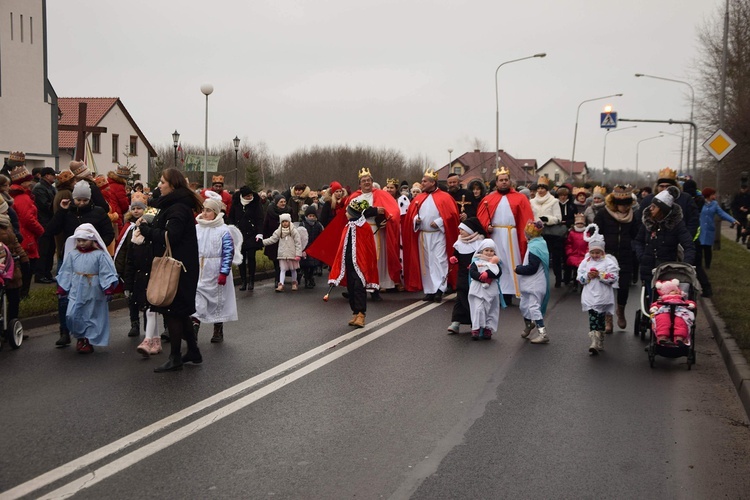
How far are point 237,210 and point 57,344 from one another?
6.84 metres

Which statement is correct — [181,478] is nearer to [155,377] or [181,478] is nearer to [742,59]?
[155,377]

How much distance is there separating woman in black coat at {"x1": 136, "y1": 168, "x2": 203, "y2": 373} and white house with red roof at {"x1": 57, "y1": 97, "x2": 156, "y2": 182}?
54.6 metres

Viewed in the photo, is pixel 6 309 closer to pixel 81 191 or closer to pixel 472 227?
pixel 81 191

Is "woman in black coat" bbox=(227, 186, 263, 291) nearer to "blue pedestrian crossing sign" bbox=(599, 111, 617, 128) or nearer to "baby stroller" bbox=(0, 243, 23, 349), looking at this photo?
"baby stroller" bbox=(0, 243, 23, 349)

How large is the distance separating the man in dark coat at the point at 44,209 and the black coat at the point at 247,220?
10.1 ft

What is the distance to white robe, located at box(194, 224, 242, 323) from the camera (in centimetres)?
1042

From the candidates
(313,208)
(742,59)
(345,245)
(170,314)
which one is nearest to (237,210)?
(313,208)

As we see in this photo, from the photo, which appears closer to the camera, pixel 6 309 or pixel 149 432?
pixel 149 432

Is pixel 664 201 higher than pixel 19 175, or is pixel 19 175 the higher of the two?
pixel 19 175

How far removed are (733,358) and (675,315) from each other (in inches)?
29.6

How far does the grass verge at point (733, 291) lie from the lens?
35.7 ft

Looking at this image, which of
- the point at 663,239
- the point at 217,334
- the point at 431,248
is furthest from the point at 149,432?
the point at 431,248

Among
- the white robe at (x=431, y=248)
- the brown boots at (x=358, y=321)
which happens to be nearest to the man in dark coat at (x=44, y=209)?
the white robe at (x=431, y=248)

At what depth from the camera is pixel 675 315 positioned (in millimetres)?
9203
